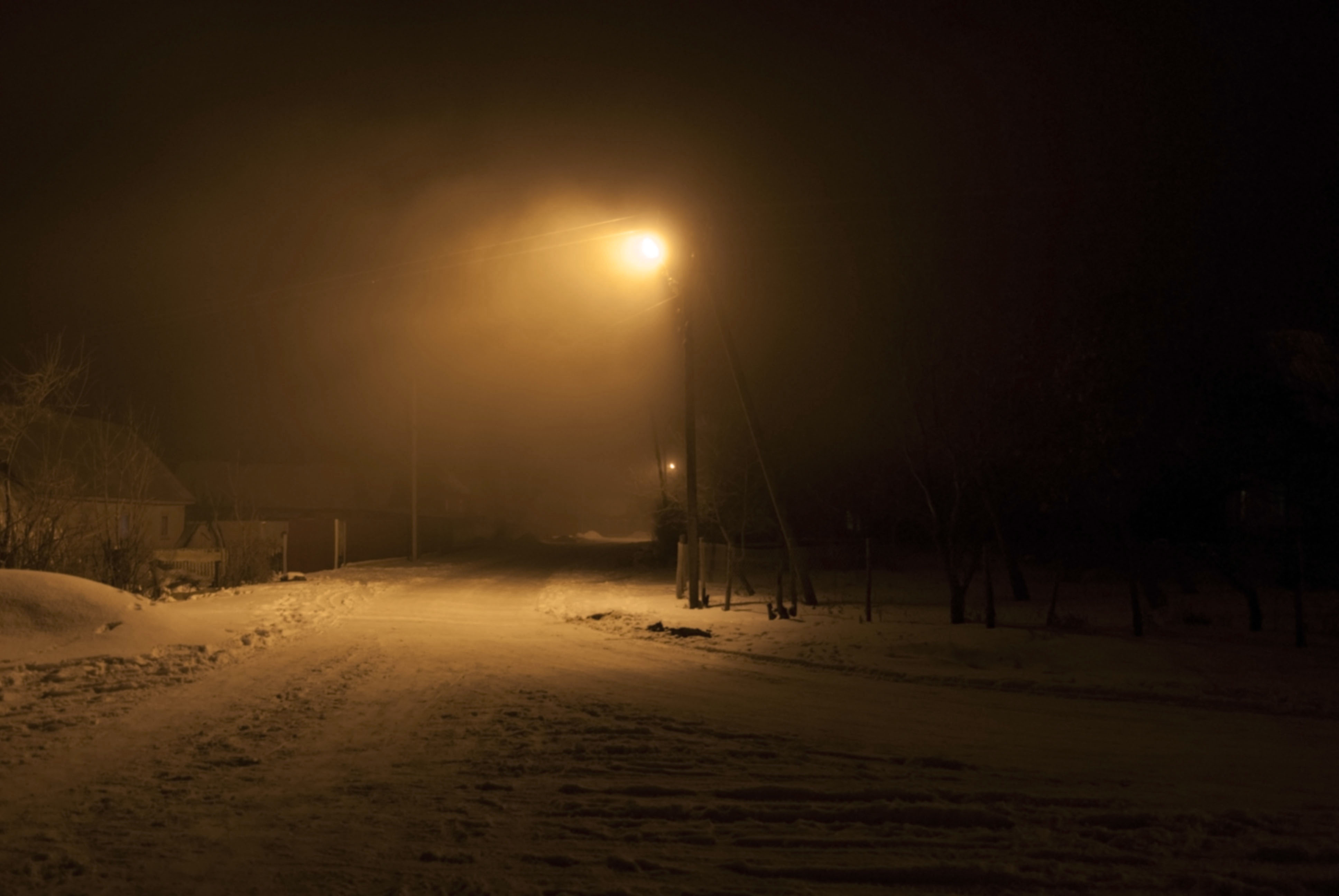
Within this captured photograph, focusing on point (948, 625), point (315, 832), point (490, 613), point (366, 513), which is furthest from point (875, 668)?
point (366, 513)

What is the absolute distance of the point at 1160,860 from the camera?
16.2 feet

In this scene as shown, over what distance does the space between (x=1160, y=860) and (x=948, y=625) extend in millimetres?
11528

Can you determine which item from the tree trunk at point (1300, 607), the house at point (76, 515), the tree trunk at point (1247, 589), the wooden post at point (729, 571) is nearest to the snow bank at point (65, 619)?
the house at point (76, 515)

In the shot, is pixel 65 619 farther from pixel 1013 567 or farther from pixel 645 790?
pixel 1013 567

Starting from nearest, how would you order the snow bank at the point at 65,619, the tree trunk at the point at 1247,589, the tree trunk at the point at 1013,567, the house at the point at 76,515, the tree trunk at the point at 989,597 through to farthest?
the snow bank at the point at 65,619 → the tree trunk at the point at 989,597 → the tree trunk at the point at 1247,589 → the house at the point at 76,515 → the tree trunk at the point at 1013,567

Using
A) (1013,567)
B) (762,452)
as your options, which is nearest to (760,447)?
(762,452)

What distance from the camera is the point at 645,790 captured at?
20.8ft

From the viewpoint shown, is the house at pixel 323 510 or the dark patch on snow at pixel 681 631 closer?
the dark patch on snow at pixel 681 631

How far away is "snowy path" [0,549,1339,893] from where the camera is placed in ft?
15.8

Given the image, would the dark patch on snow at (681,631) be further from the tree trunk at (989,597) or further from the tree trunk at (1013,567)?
the tree trunk at (1013,567)

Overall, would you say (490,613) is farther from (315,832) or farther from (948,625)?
(315,832)

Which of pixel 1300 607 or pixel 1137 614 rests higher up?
pixel 1300 607

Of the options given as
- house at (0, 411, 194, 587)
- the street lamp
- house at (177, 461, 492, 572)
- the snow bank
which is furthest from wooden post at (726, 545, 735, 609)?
house at (177, 461, 492, 572)

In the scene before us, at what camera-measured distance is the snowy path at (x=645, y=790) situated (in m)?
4.80
